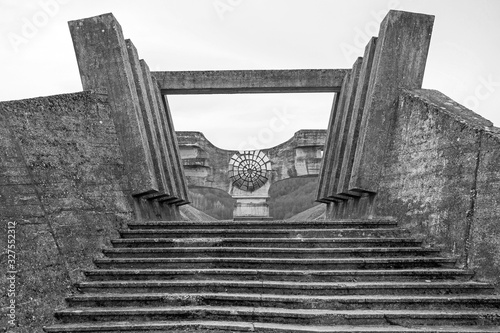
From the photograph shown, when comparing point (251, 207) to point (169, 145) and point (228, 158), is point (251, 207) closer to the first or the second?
point (228, 158)

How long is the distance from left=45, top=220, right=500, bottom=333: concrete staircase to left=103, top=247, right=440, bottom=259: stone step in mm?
13

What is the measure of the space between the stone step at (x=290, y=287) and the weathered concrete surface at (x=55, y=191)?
509 mm

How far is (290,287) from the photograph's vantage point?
482 centimetres

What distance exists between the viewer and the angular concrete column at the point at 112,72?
7340 millimetres

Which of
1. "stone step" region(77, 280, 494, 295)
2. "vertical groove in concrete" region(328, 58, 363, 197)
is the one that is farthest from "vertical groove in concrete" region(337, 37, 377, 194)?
"stone step" region(77, 280, 494, 295)

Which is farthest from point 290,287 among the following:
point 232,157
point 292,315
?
point 232,157

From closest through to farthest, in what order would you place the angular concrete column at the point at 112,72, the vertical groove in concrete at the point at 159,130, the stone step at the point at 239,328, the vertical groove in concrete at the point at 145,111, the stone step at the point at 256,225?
1. the stone step at the point at 239,328
2. the stone step at the point at 256,225
3. the angular concrete column at the point at 112,72
4. the vertical groove in concrete at the point at 145,111
5. the vertical groove in concrete at the point at 159,130

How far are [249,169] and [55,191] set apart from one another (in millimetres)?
11841

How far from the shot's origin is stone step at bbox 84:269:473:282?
5.00 metres

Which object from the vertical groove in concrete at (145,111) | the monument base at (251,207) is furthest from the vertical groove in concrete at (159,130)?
the monument base at (251,207)

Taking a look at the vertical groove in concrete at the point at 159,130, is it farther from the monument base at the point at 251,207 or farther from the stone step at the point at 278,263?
the monument base at the point at 251,207

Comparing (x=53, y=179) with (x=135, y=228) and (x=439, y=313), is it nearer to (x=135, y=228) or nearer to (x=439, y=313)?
(x=135, y=228)

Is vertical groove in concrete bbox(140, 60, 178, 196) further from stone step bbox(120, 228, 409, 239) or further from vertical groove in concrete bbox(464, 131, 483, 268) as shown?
vertical groove in concrete bbox(464, 131, 483, 268)

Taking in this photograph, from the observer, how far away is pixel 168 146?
10.5 m
